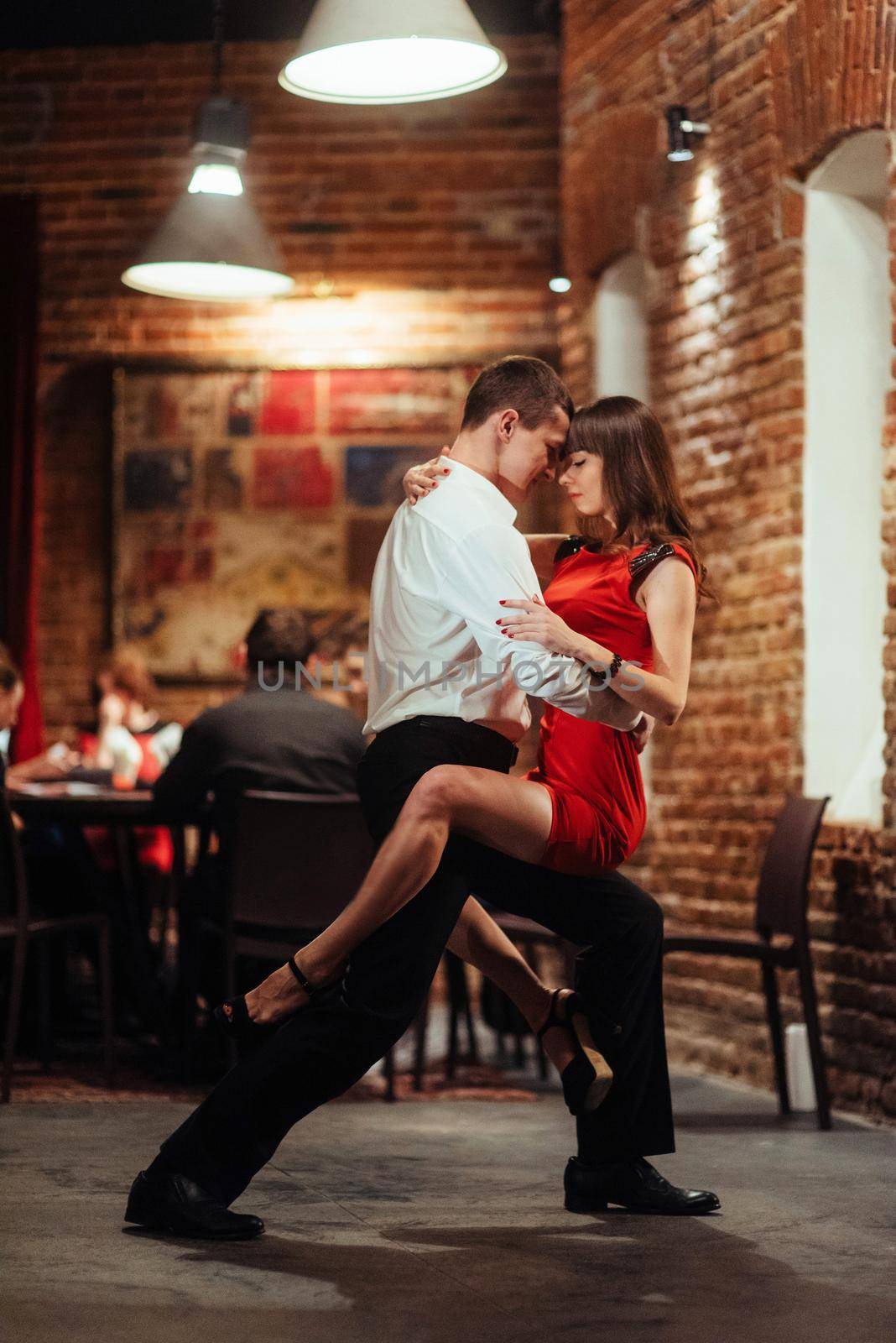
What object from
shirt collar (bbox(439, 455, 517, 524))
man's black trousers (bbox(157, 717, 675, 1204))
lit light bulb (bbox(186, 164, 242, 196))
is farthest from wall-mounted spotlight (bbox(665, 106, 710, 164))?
man's black trousers (bbox(157, 717, 675, 1204))

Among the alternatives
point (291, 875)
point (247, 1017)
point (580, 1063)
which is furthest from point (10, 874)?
point (580, 1063)

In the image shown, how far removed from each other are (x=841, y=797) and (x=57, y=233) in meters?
4.74

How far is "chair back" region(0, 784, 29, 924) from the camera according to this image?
4.89 m

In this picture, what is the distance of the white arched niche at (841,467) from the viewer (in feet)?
17.9

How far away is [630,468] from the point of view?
3631mm

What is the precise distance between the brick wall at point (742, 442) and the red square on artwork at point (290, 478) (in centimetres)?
177

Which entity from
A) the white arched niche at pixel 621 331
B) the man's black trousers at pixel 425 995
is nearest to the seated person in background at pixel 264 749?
the man's black trousers at pixel 425 995

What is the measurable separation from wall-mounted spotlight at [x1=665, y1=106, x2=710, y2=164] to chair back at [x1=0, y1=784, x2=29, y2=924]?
120 inches

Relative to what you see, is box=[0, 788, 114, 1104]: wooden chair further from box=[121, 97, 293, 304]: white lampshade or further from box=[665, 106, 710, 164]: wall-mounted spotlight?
box=[665, 106, 710, 164]: wall-mounted spotlight

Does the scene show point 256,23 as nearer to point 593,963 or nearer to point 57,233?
point 57,233

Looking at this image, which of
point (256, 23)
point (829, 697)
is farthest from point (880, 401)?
point (256, 23)

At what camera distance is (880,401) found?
5.46 m

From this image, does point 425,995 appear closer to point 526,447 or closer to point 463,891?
point 463,891

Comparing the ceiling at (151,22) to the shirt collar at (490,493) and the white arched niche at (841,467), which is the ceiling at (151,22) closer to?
the white arched niche at (841,467)
